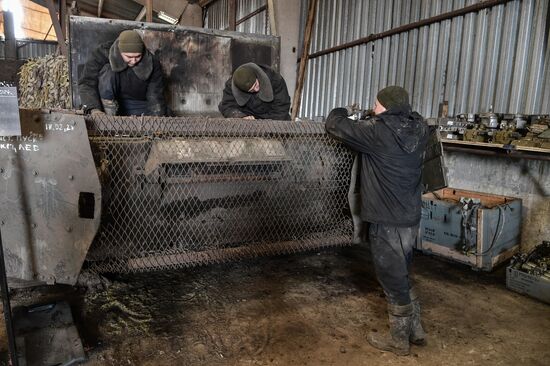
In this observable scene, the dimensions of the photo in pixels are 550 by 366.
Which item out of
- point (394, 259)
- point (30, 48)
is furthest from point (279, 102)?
point (30, 48)

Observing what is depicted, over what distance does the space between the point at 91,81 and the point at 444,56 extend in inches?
160

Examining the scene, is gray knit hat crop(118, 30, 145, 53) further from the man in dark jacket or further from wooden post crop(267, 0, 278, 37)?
wooden post crop(267, 0, 278, 37)

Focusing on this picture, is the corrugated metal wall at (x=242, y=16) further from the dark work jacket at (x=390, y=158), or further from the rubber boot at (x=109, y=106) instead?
the dark work jacket at (x=390, y=158)

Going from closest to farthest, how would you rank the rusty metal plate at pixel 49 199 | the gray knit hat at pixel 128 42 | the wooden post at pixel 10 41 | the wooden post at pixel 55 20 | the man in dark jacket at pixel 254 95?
1. the rusty metal plate at pixel 49 199
2. the gray knit hat at pixel 128 42
3. the man in dark jacket at pixel 254 95
4. the wooden post at pixel 55 20
5. the wooden post at pixel 10 41

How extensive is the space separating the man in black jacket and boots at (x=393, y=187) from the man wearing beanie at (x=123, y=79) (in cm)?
186

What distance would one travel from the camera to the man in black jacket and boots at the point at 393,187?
7.53 ft

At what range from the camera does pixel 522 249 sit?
415 centimetres

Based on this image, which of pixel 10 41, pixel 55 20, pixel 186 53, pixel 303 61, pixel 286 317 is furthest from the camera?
pixel 10 41

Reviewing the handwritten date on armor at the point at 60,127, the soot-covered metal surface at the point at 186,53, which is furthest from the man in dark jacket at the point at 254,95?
the handwritten date on armor at the point at 60,127

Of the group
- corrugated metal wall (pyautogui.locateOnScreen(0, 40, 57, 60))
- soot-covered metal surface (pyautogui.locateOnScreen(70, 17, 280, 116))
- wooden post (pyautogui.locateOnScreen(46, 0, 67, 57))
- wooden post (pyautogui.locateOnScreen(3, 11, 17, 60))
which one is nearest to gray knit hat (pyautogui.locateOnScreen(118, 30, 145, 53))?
soot-covered metal surface (pyautogui.locateOnScreen(70, 17, 280, 116))

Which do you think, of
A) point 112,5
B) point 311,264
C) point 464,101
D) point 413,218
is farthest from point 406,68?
point 112,5

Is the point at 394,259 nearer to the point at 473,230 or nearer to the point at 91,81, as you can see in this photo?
the point at 473,230

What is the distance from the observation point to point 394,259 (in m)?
2.33

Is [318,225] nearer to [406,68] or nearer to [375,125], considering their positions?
[375,125]
